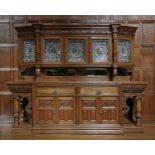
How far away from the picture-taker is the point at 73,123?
4.48 meters

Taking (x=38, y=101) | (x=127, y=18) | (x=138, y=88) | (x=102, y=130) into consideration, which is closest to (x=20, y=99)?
(x=38, y=101)

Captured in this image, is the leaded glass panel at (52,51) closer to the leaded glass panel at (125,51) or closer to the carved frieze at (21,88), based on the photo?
the carved frieze at (21,88)

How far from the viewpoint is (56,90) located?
4453 mm

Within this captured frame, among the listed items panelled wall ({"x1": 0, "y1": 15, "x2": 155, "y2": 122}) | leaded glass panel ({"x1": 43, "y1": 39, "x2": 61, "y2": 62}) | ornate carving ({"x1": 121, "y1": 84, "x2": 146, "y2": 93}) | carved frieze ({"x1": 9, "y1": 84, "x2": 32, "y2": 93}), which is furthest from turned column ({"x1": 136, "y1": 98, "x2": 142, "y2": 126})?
carved frieze ({"x1": 9, "y1": 84, "x2": 32, "y2": 93})

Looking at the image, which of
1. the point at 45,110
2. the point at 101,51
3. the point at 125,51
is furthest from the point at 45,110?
the point at 125,51

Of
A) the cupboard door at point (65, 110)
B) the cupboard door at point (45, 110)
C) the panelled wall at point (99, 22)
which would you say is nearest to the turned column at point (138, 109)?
the panelled wall at point (99, 22)

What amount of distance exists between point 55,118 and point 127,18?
214cm

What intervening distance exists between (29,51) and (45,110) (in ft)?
3.35

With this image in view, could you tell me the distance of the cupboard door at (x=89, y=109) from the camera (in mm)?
4434

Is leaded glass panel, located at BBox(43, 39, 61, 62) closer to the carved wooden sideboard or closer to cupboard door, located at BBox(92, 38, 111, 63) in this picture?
the carved wooden sideboard

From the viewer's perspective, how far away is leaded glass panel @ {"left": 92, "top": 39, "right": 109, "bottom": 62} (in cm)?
465

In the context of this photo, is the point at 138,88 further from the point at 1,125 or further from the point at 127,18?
the point at 1,125

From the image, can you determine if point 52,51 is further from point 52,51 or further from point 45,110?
point 45,110

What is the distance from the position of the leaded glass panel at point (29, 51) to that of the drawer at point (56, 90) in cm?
56
